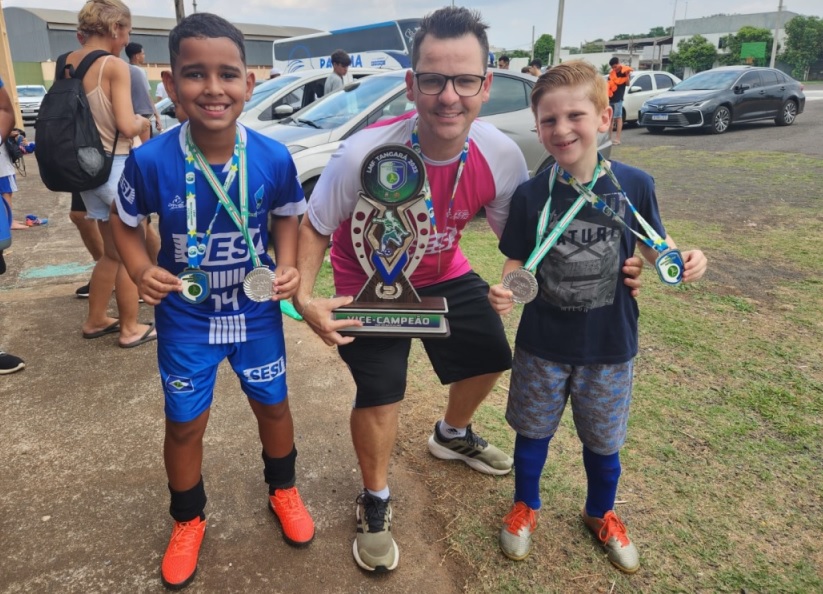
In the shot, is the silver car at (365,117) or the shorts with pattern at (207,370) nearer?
the shorts with pattern at (207,370)

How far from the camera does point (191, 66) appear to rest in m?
1.77

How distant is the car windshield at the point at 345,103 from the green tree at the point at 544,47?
2647 inches

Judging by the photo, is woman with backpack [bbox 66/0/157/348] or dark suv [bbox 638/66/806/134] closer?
woman with backpack [bbox 66/0/157/348]

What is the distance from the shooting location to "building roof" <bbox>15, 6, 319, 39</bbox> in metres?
43.2

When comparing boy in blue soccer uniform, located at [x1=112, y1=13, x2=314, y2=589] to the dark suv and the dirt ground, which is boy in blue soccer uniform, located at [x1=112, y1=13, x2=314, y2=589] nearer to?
the dirt ground

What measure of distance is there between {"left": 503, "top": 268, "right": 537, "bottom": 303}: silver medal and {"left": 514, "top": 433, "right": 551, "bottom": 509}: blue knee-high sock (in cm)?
60

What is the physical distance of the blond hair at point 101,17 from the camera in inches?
130

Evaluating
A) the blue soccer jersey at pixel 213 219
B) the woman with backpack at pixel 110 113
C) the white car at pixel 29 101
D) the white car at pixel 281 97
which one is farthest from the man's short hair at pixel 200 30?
the white car at pixel 29 101

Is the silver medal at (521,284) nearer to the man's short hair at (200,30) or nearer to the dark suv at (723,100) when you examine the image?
the man's short hair at (200,30)

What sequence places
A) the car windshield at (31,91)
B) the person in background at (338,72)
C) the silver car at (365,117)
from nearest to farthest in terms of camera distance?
the silver car at (365,117) → the person in background at (338,72) → the car windshield at (31,91)

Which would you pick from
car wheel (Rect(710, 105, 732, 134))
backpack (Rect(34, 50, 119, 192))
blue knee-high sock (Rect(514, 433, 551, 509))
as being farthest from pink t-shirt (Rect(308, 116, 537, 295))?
car wheel (Rect(710, 105, 732, 134))

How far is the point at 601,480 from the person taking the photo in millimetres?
2119

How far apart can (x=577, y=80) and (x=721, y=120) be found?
14085mm

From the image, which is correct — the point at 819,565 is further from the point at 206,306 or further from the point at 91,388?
the point at 91,388
